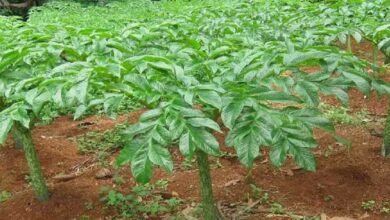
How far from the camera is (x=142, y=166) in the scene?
184 centimetres

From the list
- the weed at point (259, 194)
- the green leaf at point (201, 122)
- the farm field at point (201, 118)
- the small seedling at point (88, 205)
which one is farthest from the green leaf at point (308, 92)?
the small seedling at point (88, 205)

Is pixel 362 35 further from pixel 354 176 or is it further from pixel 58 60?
pixel 58 60

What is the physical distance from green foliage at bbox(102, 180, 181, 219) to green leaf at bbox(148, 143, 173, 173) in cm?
119

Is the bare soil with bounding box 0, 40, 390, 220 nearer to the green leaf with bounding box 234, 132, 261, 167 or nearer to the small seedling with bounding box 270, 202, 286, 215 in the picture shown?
the small seedling with bounding box 270, 202, 286, 215

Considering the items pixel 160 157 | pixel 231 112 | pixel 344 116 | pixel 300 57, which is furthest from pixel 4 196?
pixel 344 116

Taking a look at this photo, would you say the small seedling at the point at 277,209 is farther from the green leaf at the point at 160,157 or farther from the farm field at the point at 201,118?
the green leaf at the point at 160,157

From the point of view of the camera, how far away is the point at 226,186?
3.25 meters

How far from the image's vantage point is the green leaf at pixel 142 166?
183cm

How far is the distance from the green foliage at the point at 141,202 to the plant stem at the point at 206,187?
47cm

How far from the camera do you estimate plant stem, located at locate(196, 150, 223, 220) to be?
246 cm

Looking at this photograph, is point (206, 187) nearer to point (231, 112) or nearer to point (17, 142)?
point (231, 112)

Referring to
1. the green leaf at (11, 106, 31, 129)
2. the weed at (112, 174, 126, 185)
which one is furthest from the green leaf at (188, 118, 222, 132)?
the weed at (112, 174, 126, 185)

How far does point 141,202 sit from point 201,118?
4.51ft

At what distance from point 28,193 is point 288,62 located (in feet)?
6.64
